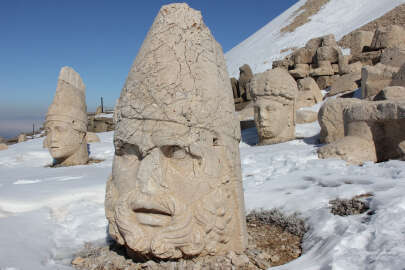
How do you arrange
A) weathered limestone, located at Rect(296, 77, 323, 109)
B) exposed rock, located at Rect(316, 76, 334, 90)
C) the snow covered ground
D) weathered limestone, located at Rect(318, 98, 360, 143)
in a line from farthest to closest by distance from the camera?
exposed rock, located at Rect(316, 76, 334, 90) < weathered limestone, located at Rect(296, 77, 323, 109) < weathered limestone, located at Rect(318, 98, 360, 143) < the snow covered ground

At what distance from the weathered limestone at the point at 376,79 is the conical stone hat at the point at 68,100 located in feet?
21.4

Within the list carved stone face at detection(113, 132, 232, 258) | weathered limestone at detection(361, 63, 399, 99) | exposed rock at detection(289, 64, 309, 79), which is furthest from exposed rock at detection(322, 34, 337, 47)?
carved stone face at detection(113, 132, 232, 258)

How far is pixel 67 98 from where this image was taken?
244 inches

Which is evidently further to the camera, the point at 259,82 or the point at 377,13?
the point at 377,13

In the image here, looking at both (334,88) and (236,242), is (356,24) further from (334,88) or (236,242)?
(236,242)

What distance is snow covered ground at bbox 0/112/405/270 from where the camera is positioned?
184cm

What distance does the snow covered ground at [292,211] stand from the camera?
1845 mm

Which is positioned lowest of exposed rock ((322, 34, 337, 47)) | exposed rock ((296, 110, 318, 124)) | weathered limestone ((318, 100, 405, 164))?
weathered limestone ((318, 100, 405, 164))

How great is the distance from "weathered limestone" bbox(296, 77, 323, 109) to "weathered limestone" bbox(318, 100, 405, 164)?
5223 mm

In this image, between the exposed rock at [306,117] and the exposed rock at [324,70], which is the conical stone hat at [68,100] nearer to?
the exposed rock at [306,117]

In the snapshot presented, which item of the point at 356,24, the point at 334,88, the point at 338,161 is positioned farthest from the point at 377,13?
the point at 338,161

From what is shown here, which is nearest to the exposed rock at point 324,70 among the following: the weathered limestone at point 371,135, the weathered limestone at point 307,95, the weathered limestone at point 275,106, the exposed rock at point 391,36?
the exposed rock at point 391,36

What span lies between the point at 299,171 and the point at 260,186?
29.3 inches

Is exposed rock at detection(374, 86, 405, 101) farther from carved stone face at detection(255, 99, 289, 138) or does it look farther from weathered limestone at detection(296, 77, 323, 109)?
weathered limestone at detection(296, 77, 323, 109)
